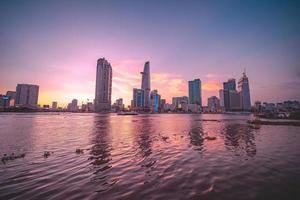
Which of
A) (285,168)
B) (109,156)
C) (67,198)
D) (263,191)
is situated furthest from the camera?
(109,156)

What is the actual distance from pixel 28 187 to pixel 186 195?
9.87m

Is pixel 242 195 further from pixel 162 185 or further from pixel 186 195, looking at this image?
pixel 162 185

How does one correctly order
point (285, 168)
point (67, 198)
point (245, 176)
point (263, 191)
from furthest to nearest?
point (285, 168) < point (245, 176) < point (263, 191) < point (67, 198)

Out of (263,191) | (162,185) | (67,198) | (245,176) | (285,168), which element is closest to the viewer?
(67,198)

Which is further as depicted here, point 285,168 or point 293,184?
point 285,168

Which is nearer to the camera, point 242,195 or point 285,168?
point 242,195

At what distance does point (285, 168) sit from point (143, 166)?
12837 mm

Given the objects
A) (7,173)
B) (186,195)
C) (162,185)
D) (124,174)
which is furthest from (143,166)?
(7,173)

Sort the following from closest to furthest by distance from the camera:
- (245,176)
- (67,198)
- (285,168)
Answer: (67,198) < (245,176) < (285,168)

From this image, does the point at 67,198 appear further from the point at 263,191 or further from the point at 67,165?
the point at 263,191

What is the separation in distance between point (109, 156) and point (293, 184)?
1627 cm

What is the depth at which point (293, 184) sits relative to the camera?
10672 mm

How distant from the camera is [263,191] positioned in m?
9.65

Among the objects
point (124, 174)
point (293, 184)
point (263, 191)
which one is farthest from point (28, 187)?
point (293, 184)
